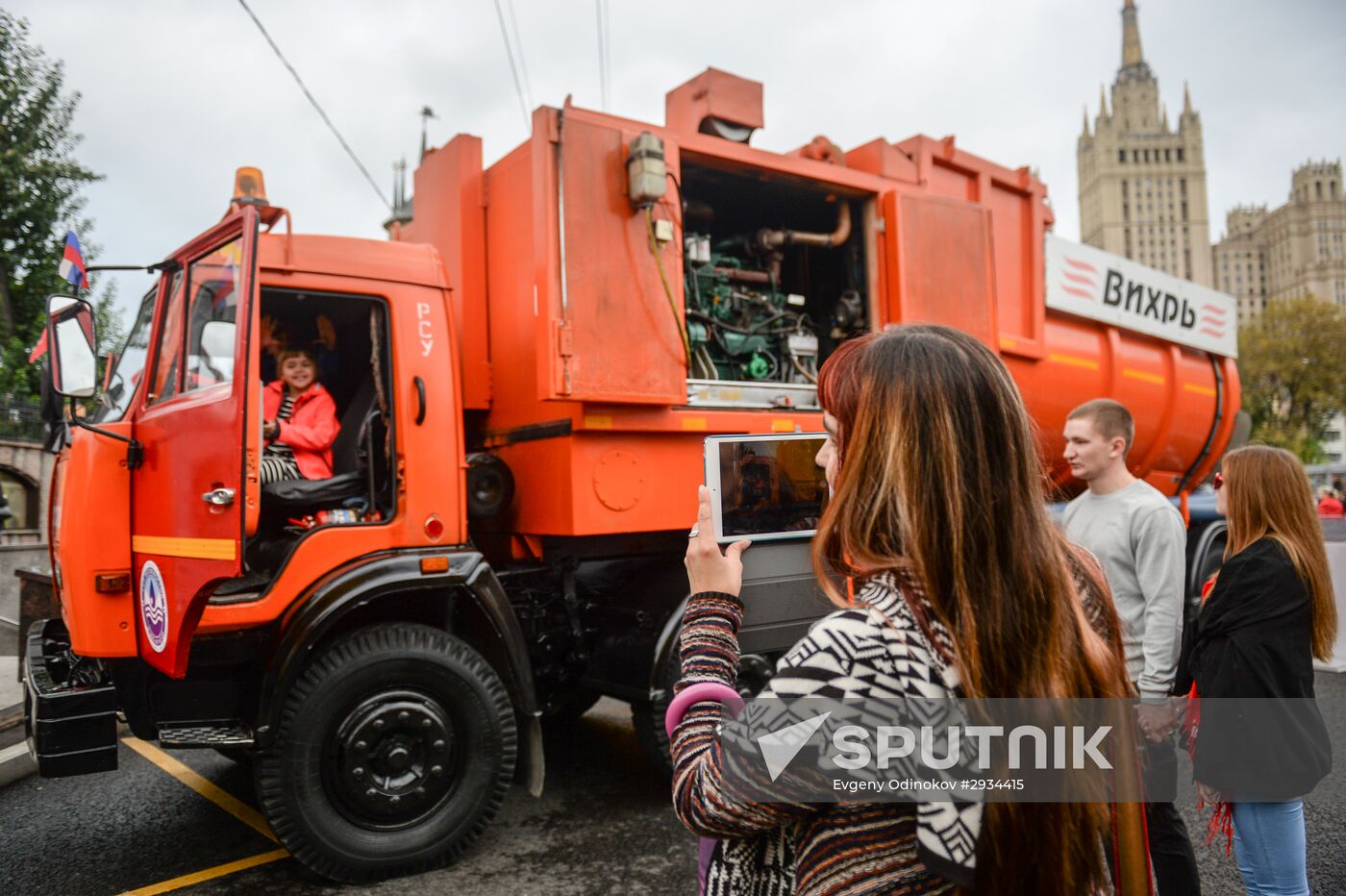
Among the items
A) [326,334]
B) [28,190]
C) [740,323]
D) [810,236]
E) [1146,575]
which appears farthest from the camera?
[28,190]

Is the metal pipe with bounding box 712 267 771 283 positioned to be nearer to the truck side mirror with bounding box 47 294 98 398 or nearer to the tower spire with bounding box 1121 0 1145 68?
the truck side mirror with bounding box 47 294 98 398

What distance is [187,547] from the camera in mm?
3094

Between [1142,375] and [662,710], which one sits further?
[1142,375]

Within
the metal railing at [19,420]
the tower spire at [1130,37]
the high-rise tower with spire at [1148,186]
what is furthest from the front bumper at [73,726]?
the tower spire at [1130,37]

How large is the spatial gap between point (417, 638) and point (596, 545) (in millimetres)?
1004

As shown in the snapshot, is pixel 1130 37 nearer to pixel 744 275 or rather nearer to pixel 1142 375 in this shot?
pixel 1142 375

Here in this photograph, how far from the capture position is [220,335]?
3484mm

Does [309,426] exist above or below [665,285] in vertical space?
below

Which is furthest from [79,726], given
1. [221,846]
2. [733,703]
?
[733,703]

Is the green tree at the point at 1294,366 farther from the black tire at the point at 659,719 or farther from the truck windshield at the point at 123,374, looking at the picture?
the truck windshield at the point at 123,374

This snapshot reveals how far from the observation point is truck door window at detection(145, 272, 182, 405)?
136 inches

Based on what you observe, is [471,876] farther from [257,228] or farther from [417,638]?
[257,228]

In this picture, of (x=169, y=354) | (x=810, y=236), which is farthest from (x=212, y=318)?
(x=810, y=236)

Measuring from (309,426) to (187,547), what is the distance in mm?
914
